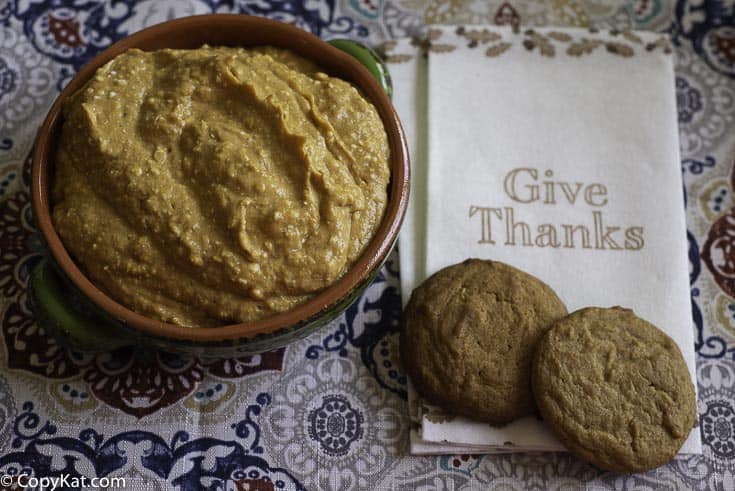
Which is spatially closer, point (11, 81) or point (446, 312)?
point (446, 312)

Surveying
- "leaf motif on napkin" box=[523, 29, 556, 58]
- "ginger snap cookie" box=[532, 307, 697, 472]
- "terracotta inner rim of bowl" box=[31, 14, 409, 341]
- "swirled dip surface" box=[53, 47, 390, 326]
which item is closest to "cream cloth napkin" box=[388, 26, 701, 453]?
"leaf motif on napkin" box=[523, 29, 556, 58]

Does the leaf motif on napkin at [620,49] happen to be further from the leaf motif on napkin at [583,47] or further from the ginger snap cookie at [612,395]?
the ginger snap cookie at [612,395]

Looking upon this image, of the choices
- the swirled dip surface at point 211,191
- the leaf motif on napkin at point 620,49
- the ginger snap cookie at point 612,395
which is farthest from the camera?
the leaf motif on napkin at point 620,49

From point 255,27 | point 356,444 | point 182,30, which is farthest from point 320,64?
point 356,444

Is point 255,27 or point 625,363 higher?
point 255,27

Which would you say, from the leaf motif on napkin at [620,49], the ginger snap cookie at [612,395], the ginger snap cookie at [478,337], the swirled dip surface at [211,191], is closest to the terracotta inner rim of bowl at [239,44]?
the swirled dip surface at [211,191]

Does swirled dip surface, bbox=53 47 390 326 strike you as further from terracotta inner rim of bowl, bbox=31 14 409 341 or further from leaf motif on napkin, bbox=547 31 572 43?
leaf motif on napkin, bbox=547 31 572 43

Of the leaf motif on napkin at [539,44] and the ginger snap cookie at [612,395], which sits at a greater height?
the leaf motif on napkin at [539,44]

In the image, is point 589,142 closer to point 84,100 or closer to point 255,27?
point 255,27
